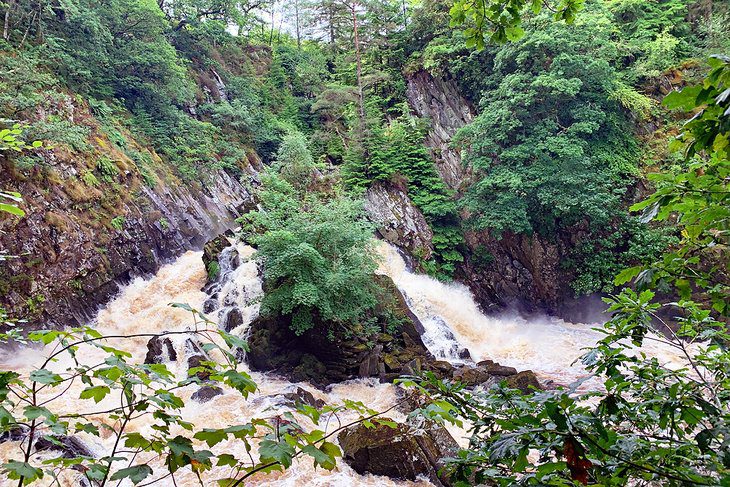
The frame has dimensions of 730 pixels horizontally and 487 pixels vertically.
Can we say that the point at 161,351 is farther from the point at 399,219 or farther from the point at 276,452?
the point at 399,219

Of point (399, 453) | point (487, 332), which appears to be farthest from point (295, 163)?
point (399, 453)

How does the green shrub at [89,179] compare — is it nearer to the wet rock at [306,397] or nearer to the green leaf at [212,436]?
the wet rock at [306,397]

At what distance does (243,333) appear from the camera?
32.2 feet

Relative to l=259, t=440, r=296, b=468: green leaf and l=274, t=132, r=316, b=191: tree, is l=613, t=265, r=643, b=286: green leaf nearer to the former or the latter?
l=259, t=440, r=296, b=468: green leaf

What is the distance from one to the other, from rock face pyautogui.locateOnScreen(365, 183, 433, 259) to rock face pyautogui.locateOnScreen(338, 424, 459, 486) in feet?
28.5

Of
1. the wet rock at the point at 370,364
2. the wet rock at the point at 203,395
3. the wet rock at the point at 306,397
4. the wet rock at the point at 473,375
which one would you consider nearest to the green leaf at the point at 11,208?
the wet rock at the point at 306,397

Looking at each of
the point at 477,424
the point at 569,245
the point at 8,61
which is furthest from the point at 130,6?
the point at 477,424

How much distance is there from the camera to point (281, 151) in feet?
48.9

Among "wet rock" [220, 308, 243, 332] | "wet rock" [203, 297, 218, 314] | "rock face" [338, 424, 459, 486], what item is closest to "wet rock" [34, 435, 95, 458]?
"rock face" [338, 424, 459, 486]

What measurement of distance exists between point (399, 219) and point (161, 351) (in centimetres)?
885

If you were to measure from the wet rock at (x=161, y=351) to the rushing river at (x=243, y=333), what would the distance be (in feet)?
0.56

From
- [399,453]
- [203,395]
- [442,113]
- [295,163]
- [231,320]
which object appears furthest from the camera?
[442,113]

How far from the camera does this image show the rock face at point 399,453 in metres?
5.70

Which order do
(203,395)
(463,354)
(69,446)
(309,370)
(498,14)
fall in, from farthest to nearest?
(463,354) → (309,370) → (203,395) → (69,446) → (498,14)
